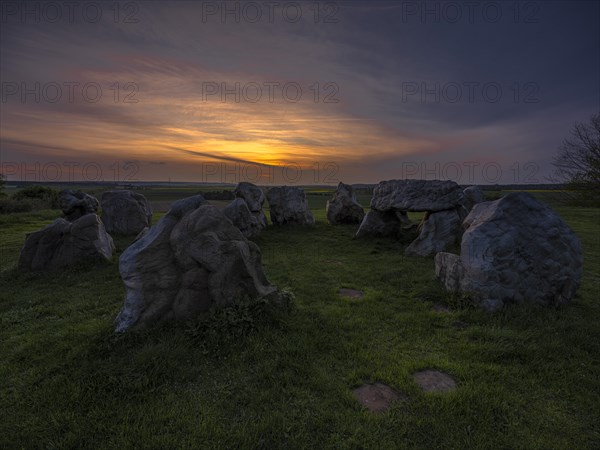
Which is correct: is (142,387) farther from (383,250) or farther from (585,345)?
(383,250)

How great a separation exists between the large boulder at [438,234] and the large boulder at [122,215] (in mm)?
18519

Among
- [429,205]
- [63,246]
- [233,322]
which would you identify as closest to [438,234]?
[429,205]

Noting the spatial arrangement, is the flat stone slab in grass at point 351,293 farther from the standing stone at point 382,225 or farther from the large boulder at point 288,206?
the large boulder at point 288,206

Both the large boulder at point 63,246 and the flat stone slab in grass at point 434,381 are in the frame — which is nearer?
the flat stone slab in grass at point 434,381

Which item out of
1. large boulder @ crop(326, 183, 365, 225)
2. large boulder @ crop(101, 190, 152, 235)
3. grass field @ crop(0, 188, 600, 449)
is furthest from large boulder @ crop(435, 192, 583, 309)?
large boulder @ crop(101, 190, 152, 235)

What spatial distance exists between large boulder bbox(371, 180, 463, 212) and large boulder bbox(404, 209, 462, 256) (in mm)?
536

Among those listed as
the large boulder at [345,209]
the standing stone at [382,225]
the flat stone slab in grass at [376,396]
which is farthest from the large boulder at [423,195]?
the flat stone slab in grass at [376,396]

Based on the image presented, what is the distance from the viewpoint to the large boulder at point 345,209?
87.1ft

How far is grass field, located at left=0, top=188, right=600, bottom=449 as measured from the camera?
4477mm

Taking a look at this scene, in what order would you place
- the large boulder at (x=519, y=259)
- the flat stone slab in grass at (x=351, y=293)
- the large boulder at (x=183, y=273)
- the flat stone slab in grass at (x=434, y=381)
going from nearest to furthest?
the flat stone slab in grass at (x=434, y=381) → the large boulder at (x=183, y=273) → the large boulder at (x=519, y=259) → the flat stone slab in grass at (x=351, y=293)

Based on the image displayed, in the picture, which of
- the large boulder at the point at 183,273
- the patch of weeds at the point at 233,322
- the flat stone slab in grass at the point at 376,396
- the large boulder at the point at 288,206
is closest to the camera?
the flat stone slab in grass at the point at 376,396

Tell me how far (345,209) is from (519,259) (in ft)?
59.7

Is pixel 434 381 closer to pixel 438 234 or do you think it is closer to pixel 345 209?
pixel 438 234

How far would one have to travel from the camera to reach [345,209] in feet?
87.1
